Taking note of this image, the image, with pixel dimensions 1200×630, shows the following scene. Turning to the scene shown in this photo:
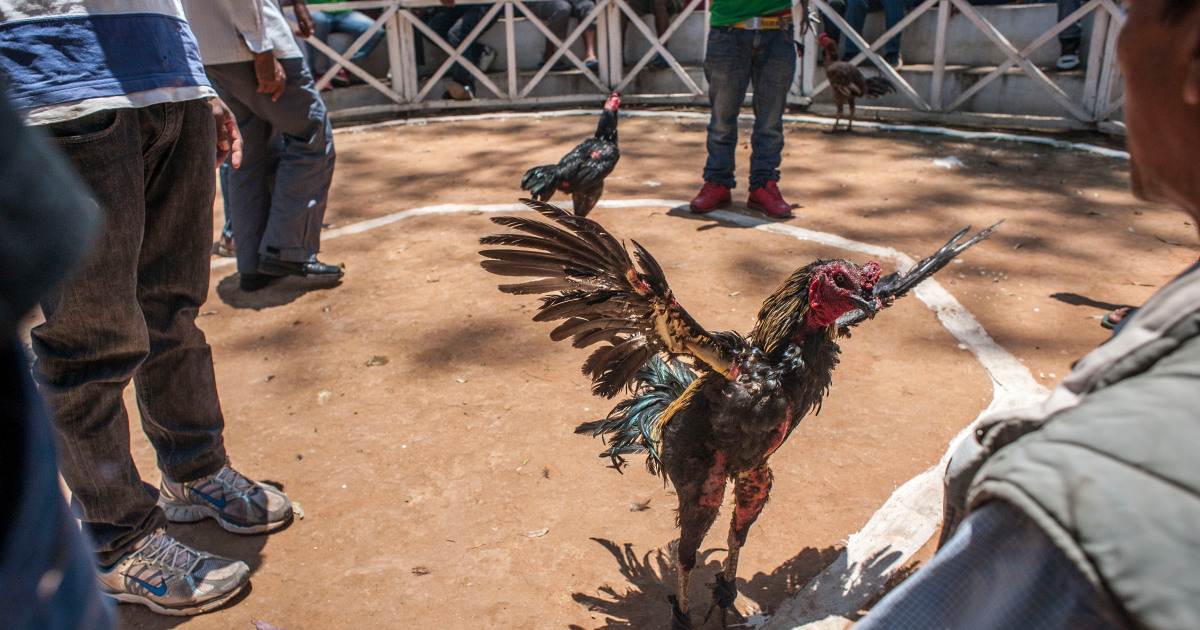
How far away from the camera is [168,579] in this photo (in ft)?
9.02

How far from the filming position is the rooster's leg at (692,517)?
257 cm

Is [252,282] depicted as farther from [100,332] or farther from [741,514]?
[741,514]

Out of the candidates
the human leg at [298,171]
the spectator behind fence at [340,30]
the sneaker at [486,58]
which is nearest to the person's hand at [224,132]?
the human leg at [298,171]

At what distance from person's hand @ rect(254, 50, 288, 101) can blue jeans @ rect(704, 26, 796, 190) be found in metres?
3.53

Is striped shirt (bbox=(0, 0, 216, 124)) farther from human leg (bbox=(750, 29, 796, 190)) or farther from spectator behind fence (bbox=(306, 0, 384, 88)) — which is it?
spectator behind fence (bbox=(306, 0, 384, 88))

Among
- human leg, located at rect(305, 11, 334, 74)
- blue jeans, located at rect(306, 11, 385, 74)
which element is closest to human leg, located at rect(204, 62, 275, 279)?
human leg, located at rect(305, 11, 334, 74)

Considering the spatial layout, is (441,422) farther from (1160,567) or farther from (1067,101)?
(1067,101)

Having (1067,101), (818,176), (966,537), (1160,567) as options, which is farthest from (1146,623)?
(1067,101)

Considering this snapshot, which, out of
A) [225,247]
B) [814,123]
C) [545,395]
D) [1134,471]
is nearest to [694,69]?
[814,123]

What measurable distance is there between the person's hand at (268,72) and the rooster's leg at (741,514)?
3.39 metres

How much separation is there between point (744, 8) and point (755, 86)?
0.66 metres

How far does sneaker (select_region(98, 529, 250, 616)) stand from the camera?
2.73m

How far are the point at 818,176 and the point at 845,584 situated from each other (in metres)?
5.80

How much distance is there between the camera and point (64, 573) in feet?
2.98
